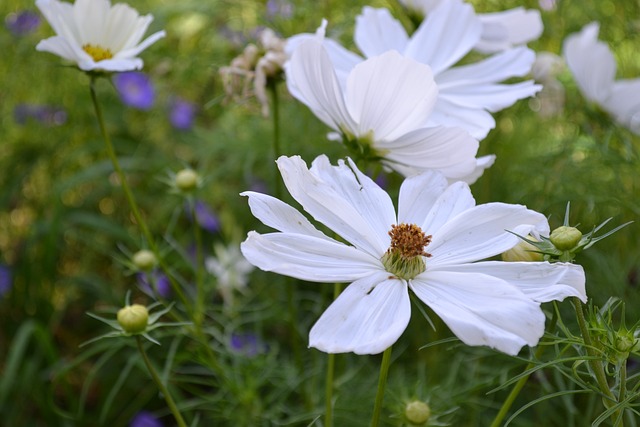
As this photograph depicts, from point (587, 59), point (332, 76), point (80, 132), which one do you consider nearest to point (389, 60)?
point (332, 76)

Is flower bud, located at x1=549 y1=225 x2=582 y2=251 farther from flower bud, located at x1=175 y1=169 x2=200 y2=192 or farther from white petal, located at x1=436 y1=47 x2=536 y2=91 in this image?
flower bud, located at x1=175 y1=169 x2=200 y2=192

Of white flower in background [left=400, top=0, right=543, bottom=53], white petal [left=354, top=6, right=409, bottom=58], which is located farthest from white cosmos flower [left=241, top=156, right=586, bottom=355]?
white flower in background [left=400, top=0, right=543, bottom=53]

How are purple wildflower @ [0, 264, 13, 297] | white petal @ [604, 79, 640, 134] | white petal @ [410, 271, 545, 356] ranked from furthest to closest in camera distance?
purple wildflower @ [0, 264, 13, 297] → white petal @ [604, 79, 640, 134] → white petal @ [410, 271, 545, 356]

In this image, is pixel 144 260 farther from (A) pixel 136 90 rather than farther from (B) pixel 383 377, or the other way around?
(A) pixel 136 90

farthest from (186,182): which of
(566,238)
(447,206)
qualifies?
(566,238)

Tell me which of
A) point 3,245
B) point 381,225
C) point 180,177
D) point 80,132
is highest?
point 381,225

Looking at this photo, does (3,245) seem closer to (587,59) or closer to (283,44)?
(283,44)

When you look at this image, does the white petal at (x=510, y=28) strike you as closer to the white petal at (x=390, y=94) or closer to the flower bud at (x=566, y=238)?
the white petal at (x=390, y=94)
